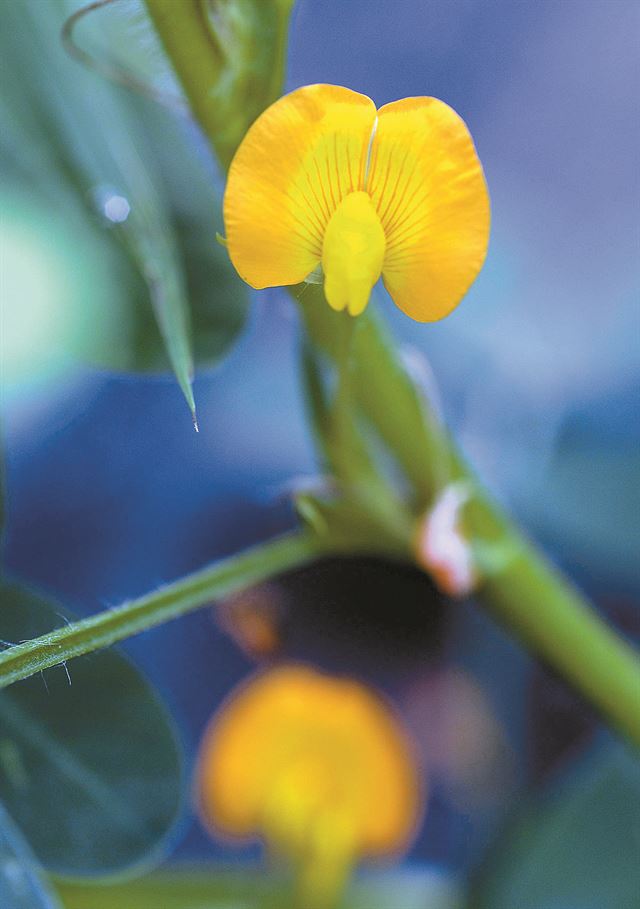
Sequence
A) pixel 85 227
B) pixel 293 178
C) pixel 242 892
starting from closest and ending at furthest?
pixel 293 178
pixel 85 227
pixel 242 892

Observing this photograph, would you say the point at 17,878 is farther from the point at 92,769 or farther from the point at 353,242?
the point at 353,242

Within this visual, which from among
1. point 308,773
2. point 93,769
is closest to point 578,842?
point 308,773

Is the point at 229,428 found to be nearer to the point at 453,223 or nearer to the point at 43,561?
the point at 43,561

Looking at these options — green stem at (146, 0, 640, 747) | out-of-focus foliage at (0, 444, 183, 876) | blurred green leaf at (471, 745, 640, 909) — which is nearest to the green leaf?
out-of-focus foliage at (0, 444, 183, 876)

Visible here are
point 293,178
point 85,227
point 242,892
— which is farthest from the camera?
point 242,892

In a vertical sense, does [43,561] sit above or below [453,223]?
above

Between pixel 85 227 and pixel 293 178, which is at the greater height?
pixel 85 227

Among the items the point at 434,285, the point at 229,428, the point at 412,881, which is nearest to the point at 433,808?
the point at 412,881
